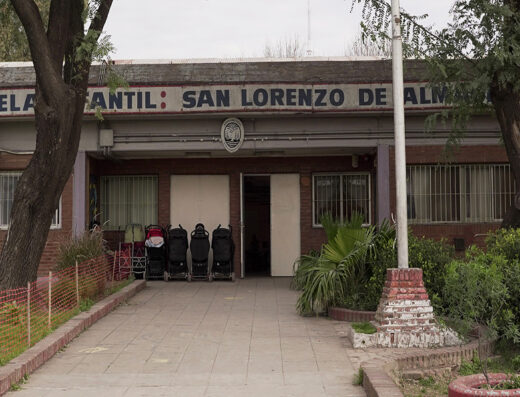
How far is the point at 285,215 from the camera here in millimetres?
17609

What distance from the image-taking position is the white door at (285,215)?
57.7 feet

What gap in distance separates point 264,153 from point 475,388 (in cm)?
1182

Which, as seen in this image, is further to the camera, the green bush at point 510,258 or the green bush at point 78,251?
the green bush at point 78,251

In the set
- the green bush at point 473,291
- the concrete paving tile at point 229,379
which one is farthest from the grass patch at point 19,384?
the green bush at point 473,291

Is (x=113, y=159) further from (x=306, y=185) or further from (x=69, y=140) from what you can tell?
(x=69, y=140)

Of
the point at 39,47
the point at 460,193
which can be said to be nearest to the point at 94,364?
the point at 39,47

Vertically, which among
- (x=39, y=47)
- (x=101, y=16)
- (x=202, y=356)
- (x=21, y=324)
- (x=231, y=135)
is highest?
(x=101, y=16)

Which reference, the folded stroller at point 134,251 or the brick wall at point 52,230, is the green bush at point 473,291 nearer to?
the folded stroller at point 134,251

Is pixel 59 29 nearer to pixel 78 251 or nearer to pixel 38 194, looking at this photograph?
pixel 38 194

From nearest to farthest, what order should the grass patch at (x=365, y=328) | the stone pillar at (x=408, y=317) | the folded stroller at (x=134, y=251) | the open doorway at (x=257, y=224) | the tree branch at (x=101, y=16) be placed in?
the stone pillar at (x=408, y=317), the grass patch at (x=365, y=328), the tree branch at (x=101, y=16), the folded stroller at (x=134, y=251), the open doorway at (x=257, y=224)

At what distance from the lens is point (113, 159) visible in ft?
57.0

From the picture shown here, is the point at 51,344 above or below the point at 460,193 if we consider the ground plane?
below

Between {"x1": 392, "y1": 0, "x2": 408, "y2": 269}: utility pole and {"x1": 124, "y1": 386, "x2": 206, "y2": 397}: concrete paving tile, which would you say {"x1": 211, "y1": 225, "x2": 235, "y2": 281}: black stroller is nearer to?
{"x1": 392, "y1": 0, "x2": 408, "y2": 269}: utility pole

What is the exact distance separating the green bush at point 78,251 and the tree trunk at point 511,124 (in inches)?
296
